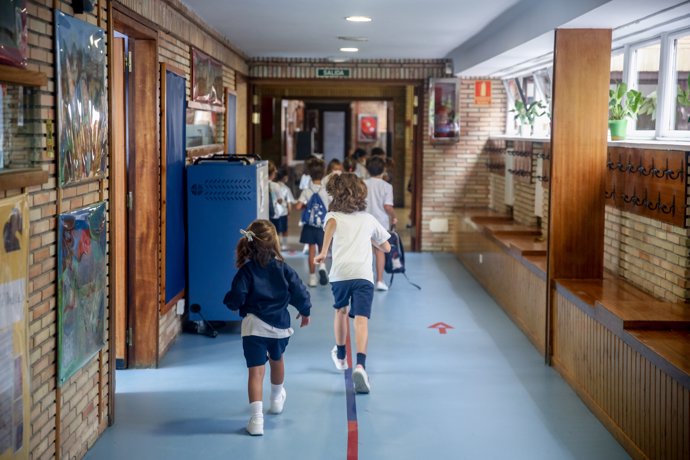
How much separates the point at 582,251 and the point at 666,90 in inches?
55.9

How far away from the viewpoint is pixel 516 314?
873 cm

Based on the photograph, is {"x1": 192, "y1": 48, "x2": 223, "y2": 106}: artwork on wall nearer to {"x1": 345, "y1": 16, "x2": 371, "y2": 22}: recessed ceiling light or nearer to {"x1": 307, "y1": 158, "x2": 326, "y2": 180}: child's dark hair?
{"x1": 307, "y1": 158, "x2": 326, "y2": 180}: child's dark hair

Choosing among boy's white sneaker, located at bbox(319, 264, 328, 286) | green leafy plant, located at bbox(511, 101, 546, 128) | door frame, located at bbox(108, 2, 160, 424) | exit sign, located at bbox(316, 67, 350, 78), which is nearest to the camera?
door frame, located at bbox(108, 2, 160, 424)

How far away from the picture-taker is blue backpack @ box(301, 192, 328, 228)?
33.9 ft

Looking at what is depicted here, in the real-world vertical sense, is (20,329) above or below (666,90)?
below

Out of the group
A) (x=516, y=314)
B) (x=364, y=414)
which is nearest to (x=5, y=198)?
(x=364, y=414)

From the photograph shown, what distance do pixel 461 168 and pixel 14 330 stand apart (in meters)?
10.4

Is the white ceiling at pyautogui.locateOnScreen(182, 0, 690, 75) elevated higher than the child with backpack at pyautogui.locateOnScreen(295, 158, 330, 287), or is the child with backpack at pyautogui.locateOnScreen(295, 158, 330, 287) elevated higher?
the white ceiling at pyautogui.locateOnScreen(182, 0, 690, 75)

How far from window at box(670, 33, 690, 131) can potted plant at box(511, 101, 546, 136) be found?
3825 millimetres

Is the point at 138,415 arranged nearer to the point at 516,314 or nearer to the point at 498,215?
the point at 516,314

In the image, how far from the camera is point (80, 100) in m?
4.72

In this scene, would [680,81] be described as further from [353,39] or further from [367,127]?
[367,127]

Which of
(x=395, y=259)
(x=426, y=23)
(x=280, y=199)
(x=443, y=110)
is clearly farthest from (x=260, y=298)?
(x=443, y=110)

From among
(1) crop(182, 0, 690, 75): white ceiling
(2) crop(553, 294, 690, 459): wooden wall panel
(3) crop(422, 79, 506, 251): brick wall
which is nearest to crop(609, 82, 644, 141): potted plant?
(1) crop(182, 0, 690, 75): white ceiling
